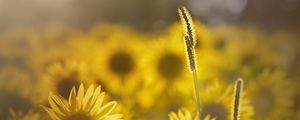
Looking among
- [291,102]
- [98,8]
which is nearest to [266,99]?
[291,102]

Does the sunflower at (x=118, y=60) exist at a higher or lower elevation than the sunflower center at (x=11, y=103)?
higher

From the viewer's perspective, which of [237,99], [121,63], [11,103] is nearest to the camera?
[237,99]

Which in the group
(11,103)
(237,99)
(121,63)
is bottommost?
(237,99)

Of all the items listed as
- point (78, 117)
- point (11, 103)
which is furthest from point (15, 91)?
point (78, 117)

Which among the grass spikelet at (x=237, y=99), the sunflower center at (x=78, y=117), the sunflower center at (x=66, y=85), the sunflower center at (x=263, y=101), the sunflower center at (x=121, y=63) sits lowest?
the grass spikelet at (x=237, y=99)

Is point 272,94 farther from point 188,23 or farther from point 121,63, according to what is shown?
point 188,23

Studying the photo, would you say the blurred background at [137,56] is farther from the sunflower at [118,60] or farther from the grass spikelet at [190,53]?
→ the grass spikelet at [190,53]

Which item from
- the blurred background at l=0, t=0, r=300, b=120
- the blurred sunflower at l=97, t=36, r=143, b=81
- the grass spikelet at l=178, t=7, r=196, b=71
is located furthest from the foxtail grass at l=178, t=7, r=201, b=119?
the blurred sunflower at l=97, t=36, r=143, b=81

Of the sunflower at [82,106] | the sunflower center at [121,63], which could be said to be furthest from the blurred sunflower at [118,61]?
the sunflower at [82,106]
